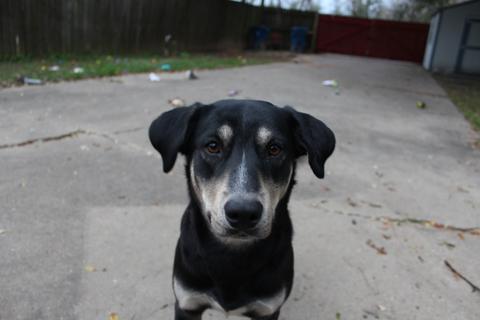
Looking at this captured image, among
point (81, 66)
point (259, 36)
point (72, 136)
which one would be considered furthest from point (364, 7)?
point (72, 136)

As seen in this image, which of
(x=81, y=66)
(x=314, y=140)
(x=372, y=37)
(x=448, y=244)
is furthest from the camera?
(x=372, y=37)

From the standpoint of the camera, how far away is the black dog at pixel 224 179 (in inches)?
85.0

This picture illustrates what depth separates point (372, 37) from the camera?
76.3ft

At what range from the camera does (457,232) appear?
398cm

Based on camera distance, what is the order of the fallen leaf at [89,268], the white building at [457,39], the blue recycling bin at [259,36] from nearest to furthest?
the fallen leaf at [89,268] → the white building at [457,39] → the blue recycling bin at [259,36]

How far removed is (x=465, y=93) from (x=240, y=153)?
11.9 metres

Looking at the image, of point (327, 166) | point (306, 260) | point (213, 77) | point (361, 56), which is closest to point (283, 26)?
point (361, 56)

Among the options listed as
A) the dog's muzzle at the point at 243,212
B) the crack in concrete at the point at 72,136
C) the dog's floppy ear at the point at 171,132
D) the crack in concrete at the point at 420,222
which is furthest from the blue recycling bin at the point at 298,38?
the dog's muzzle at the point at 243,212

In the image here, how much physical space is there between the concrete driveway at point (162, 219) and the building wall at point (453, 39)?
1115 centimetres

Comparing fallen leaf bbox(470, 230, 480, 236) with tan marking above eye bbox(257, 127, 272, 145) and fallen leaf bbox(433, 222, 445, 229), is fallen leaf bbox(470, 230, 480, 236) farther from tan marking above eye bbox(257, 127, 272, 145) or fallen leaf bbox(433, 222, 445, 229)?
tan marking above eye bbox(257, 127, 272, 145)

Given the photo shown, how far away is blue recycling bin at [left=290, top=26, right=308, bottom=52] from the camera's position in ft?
73.5

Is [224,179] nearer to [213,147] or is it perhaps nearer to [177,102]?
[213,147]

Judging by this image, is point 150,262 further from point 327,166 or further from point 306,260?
point 327,166

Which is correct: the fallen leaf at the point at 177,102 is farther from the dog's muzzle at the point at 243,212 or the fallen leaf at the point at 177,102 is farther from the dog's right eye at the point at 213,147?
the dog's muzzle at the point at 243,212
